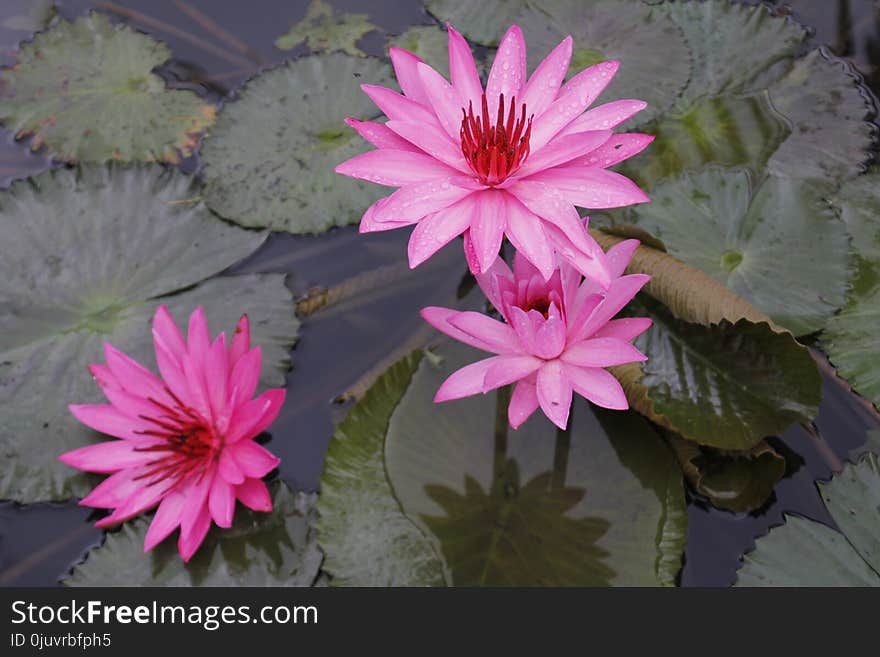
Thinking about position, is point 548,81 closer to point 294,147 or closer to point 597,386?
point 597,386

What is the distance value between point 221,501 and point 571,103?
118cm

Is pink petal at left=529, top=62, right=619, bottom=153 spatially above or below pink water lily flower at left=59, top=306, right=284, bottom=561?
above

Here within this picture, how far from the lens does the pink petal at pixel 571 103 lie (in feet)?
5.10

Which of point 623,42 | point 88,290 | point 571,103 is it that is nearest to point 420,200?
point 571,103

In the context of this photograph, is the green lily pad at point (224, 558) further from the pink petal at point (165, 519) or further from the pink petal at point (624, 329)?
the pink petal at point (624, 329)

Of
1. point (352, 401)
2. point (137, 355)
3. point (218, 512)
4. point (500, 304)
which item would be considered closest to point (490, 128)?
point (500, 304)

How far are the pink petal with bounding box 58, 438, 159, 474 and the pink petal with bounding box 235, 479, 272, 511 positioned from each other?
0.23m

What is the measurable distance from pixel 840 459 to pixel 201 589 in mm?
1579

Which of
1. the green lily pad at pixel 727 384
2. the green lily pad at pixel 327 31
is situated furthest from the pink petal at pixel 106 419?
the green lily pad at pixel 327 31

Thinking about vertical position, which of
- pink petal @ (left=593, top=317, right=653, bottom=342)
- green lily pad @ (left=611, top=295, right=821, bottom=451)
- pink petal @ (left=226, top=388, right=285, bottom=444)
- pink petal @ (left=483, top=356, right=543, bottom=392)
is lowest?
pink petal @ (left=226, top=388, right=285, bottom=444)

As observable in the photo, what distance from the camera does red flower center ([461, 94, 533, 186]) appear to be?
149cm

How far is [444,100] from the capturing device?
159 cm

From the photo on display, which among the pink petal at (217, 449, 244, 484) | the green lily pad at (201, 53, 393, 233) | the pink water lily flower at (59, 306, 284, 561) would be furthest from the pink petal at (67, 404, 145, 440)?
the green lily pad at (201, 53, 393, 233)

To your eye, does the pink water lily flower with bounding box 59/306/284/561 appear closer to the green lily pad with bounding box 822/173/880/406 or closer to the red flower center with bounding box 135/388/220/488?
the red flower center with bounding box 135/388/220/488
